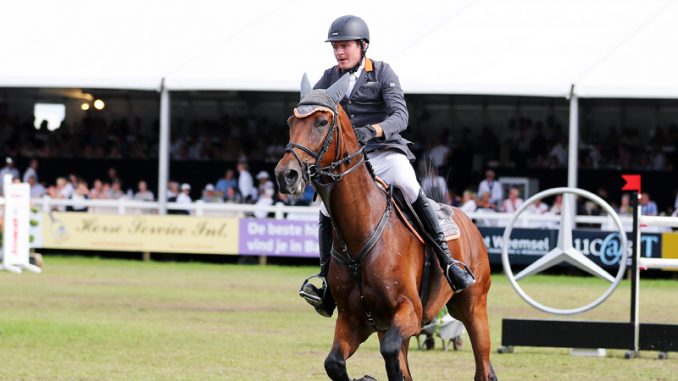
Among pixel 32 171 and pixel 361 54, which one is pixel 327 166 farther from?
pixel 32 171

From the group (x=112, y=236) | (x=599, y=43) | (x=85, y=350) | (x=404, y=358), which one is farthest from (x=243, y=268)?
(x=404, y=358)

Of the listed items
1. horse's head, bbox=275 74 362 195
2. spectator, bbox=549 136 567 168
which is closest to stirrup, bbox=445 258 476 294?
horse's head, bbox=275 74 362 195

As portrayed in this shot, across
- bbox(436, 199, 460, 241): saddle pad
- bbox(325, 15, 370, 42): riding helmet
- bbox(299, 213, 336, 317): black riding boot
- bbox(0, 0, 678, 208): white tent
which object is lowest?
bbox(299, 213, 336, 317): black riding boot

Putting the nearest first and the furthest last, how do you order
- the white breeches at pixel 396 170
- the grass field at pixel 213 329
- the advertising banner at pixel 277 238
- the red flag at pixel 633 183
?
the white breeches at pixel 396 170 → the grass field at pixel 213 329 → the red flag at pixel 633 183 → the advertising banner at pixel 277 238

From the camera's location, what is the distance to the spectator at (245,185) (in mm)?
27672

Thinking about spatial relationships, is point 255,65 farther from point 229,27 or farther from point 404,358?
point 404,358

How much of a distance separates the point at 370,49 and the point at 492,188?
4009mm

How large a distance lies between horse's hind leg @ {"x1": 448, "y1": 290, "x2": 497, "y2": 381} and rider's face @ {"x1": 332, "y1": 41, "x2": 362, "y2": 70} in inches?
→ 82.9

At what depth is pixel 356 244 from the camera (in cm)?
776

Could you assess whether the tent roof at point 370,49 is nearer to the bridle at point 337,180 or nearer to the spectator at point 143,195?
the spectator at point 143,195

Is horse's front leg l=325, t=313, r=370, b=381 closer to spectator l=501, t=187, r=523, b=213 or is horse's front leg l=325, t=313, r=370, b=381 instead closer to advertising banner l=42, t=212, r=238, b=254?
spectator l=501, t=187, r=523, b=213

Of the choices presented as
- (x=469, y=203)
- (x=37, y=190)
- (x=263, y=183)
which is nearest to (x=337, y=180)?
(x=469, y=203)

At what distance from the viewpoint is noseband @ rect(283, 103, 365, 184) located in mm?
7023

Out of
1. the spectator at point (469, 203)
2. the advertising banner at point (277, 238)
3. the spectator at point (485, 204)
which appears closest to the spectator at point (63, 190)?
the advertising banner at point (277, 238)
